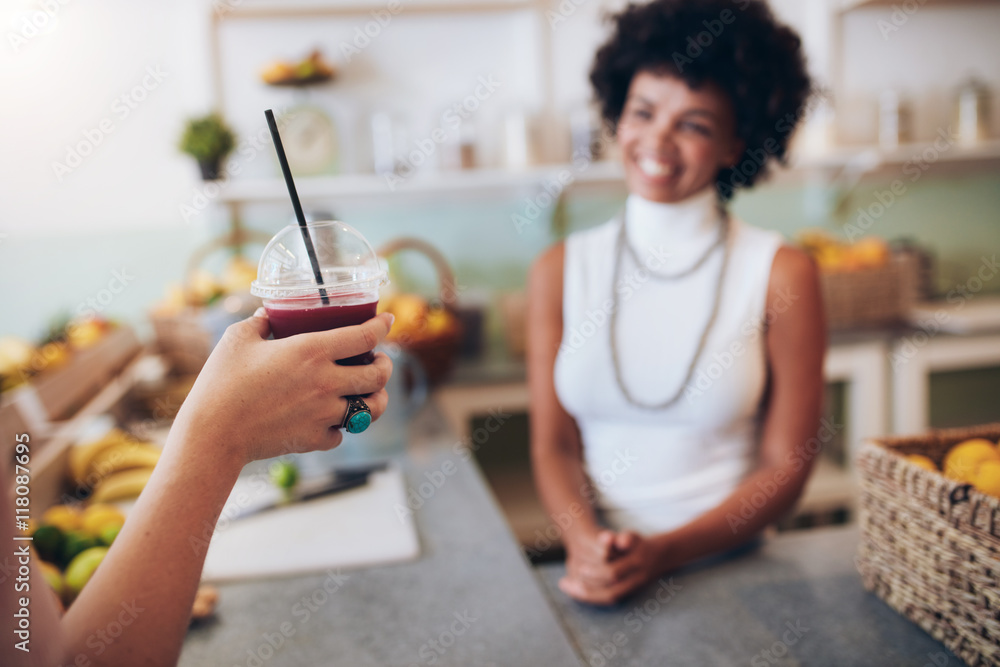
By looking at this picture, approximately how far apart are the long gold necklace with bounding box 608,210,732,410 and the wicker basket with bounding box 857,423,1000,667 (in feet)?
1.55

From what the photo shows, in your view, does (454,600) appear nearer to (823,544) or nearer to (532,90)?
(823,544)

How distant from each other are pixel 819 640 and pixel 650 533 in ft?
1.75

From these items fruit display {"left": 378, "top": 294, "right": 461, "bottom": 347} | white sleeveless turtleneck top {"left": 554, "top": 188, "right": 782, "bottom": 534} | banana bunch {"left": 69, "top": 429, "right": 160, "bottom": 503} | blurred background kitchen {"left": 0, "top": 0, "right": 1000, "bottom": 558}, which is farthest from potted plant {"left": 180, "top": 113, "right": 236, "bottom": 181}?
white sleeveless turtleneck top {"left": 554, "top": 188, "right": 782, "bottom": 534}

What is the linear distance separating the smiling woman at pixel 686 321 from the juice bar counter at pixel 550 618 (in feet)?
0.86

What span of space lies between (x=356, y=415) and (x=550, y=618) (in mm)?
392

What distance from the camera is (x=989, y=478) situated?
80 centimetres

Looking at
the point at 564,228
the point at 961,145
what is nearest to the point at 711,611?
the point at 564,228

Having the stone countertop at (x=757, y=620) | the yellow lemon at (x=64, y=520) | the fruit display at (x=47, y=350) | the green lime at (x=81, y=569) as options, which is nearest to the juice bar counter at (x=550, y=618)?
the stone countertop at (x=757, y=620)

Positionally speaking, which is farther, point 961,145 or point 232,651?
point 961,145

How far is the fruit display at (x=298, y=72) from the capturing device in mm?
2475

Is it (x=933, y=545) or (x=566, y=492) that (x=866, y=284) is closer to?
→ (x=566, y=492)

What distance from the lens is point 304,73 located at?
248cm

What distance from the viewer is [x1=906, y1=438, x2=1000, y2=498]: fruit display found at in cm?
80

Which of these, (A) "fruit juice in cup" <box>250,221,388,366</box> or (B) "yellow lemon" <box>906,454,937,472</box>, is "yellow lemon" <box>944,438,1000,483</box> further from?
(A) "fruit juice in cup" <box>250,221,388,366</box>
